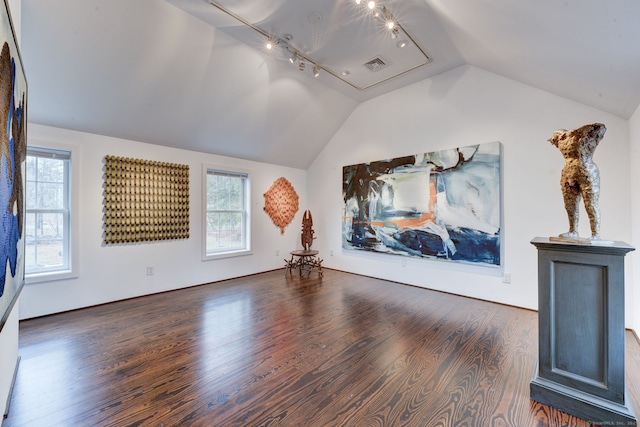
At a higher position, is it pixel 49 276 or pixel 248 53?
pixel 248 53

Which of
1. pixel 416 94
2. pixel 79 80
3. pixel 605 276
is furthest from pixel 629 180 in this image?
pixel 79 80

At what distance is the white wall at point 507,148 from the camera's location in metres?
2.87

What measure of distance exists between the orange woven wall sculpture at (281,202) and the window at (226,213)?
49cm

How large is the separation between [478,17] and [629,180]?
2.35 m

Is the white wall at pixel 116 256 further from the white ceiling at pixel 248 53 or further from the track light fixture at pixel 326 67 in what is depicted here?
the track light fixture at pixel 326 67

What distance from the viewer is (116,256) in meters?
3.63

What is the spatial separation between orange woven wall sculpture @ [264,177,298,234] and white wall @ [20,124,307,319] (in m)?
0.41

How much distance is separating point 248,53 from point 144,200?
8.33 feet

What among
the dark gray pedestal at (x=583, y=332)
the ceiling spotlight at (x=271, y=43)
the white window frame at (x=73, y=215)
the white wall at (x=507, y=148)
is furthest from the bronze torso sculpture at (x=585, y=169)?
the white window frame at (x=73, y=215)

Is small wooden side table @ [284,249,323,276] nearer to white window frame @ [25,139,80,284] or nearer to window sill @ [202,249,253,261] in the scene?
window sill @ [202,249,253,261]

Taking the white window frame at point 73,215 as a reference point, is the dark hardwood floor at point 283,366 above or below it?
below

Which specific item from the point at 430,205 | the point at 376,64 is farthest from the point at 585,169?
the point at 376,64

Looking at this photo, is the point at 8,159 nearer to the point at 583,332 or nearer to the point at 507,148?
the point at 583,332

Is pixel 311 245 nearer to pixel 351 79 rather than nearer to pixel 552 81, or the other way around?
pixel 351 79
